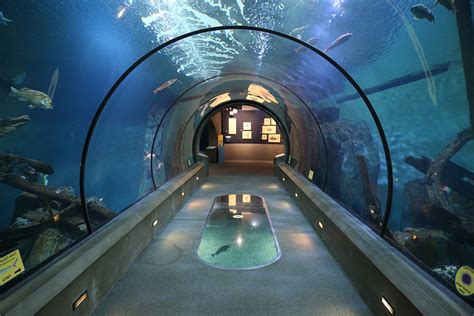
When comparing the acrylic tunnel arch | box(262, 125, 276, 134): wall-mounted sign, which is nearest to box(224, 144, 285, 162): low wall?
box(262, 125, 276, 134): wall-mounted sign

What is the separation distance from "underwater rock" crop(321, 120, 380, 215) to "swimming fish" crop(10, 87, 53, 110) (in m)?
4.49

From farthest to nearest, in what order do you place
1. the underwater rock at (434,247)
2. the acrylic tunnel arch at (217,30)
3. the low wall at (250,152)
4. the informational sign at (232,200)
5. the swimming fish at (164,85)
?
the low wall at (250,152) < the informational sign at (232,200) < the swimming fish at (164,85) < the acrylic tunnel arch at (217,30) < the underwater rock at (434,247)

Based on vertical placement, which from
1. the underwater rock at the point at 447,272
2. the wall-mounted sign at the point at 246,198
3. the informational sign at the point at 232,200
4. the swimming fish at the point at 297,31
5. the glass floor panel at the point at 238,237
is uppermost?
the swimming fish at the point at 297,31

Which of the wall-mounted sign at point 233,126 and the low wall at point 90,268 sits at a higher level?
the wall-mounted sign at point 233,126

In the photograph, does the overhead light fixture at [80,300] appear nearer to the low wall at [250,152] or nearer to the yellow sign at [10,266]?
the yellow sign at [10,266]

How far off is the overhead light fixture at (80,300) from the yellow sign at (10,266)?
65 cm

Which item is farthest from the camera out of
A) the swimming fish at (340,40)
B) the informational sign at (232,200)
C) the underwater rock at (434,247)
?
the informational sign at (232,200)

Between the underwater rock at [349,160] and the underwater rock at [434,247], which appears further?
the underwater rock at [349,160]

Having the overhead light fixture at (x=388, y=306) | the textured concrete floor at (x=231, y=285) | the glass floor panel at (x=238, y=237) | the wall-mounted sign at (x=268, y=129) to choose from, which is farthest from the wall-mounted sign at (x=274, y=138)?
the overhead light fixture at (x=388, y=306)

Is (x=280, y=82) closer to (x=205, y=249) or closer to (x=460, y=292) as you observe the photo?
(x=205, y=249)

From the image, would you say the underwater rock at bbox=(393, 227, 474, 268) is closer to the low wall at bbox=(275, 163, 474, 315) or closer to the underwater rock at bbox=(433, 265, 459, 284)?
the underwater rock at bbox=(433, 265, 459, 284)

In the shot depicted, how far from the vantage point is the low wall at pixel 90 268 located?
2770 millimetres

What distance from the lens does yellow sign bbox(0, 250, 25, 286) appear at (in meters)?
2.77

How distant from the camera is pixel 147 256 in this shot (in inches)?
217
